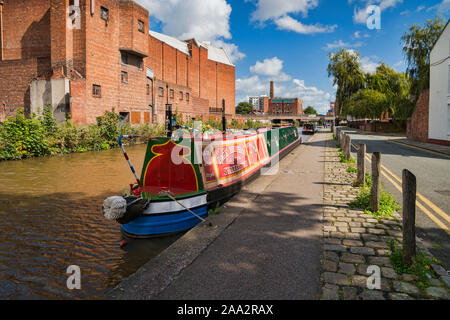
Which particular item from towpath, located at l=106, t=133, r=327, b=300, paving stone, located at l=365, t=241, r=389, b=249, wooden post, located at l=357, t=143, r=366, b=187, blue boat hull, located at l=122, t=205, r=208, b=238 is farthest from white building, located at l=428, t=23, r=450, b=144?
blue boat hull, located at l=122, t=205, r=208, b=238

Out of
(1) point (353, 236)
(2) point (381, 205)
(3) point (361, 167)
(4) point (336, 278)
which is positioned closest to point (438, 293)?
(4) point (336, 278)

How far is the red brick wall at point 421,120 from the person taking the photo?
970 inches

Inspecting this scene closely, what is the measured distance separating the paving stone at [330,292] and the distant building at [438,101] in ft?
73.4

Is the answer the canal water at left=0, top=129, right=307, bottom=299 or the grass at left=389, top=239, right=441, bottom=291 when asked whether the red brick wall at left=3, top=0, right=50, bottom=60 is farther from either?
the grass at left=389, top=239, right=441, bottom=291

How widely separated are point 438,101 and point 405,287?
24229mm

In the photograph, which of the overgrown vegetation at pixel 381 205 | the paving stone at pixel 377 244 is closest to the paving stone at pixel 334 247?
the paving stone at pixel 377 244

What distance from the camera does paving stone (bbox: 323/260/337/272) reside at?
3543mm

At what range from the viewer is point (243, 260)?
3.84m

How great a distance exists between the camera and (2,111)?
104 feet

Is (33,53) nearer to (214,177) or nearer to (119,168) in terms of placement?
(119,168)

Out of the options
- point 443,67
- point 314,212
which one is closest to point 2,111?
point 314,212

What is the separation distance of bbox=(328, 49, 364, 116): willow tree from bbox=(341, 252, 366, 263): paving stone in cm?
4330

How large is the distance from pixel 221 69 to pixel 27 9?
152 feet

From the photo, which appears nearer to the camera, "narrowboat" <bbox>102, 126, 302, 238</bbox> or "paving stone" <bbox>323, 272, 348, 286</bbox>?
"paving stone" <bbox>323, 272, 348, 286</bbox>
